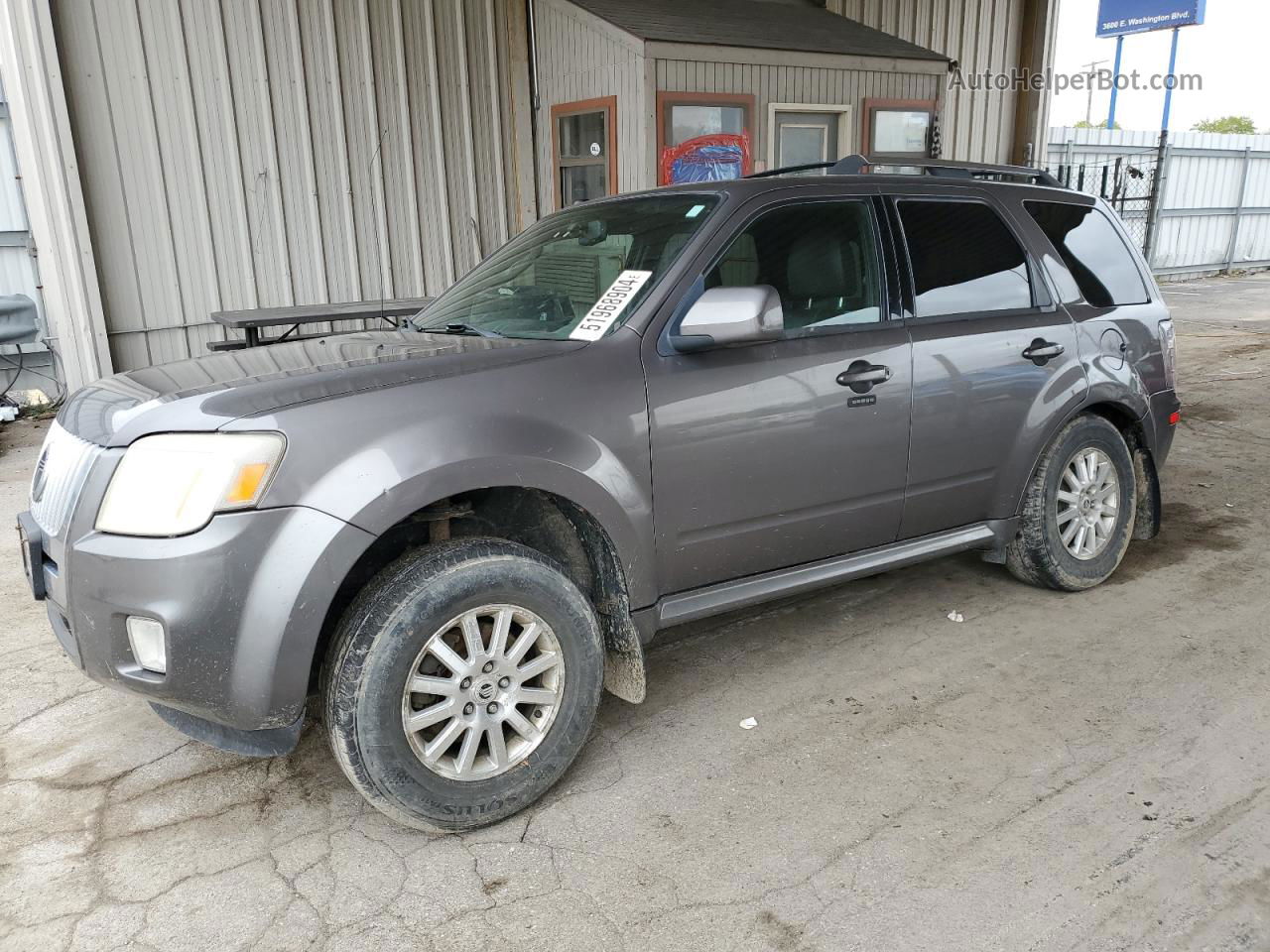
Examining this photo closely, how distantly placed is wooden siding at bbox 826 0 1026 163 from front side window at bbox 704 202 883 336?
857cm

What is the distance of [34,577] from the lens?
2.77 m

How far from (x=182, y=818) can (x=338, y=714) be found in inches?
28.9

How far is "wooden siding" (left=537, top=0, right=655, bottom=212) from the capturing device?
24.9 ft

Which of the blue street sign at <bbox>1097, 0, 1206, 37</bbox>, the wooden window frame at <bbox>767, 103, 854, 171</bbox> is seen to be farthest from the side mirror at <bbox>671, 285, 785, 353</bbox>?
the blue street sign at <bbox>1097, 0, 1206, 37</bbox>

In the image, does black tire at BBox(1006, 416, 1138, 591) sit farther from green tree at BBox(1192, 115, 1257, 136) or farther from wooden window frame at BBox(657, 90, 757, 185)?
green tree at BBox(1192, 115, 1257, 136)

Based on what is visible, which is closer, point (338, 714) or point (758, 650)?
point (338, 714)

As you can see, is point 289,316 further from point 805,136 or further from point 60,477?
point 805,136

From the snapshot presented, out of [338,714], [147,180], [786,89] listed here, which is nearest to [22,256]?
[147,180]

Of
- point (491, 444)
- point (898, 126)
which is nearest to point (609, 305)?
point (491, 444)

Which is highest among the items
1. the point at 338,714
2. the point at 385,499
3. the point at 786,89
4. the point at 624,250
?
the point at 786,89

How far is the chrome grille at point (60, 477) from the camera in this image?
2609 mm

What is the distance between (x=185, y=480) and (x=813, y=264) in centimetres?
223

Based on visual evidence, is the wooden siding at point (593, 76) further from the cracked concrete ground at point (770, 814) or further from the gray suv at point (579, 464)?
the cracked concrete ground at point (770, 814)

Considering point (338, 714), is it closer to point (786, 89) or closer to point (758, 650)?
point (758, 650)
